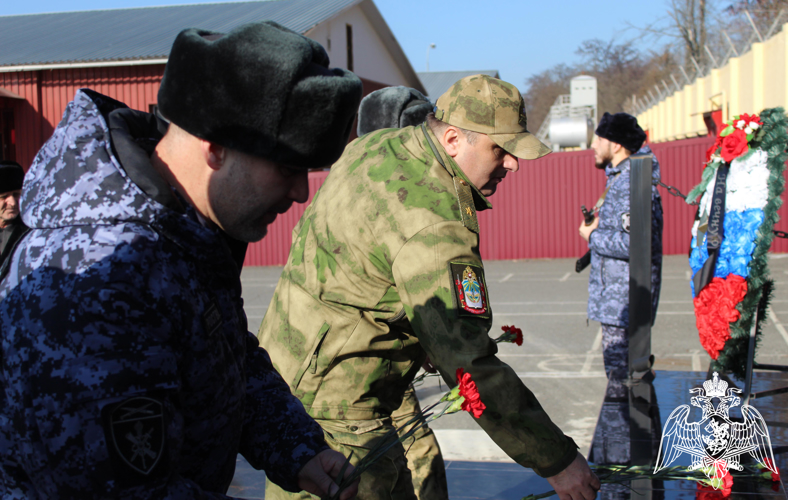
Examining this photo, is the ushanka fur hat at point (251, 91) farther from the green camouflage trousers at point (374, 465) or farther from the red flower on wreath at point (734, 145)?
the red flower on wreath at point (734, 145)

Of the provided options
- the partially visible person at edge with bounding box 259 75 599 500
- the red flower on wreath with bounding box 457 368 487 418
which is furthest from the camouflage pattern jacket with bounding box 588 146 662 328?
the red flower on wreath with bounding box 457 368 487 418

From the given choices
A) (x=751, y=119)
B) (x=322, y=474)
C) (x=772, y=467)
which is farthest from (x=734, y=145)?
(x=322, y=474)

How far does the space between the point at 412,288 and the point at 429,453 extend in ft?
3.58

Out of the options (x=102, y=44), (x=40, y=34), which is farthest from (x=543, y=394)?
(x=40, y=34)

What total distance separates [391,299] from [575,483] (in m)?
0.79

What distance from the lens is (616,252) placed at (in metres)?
4.78

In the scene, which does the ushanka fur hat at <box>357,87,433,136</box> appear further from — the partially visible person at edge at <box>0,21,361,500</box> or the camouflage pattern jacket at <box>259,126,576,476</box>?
the partially visible person at edge at <box>0,21,361,500</box>

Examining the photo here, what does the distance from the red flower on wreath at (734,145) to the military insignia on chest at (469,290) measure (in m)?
2.23

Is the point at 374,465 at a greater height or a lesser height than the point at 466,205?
lesser

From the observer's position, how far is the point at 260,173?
1267 millimetres

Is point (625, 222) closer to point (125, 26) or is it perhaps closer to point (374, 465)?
point (374, 465)

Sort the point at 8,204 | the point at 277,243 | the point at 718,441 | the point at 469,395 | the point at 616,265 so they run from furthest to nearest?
1. the point at 277,243
2. the point at 8,204
3. the point at 616,265
4. the point at 718,441
5. the point at 469,395

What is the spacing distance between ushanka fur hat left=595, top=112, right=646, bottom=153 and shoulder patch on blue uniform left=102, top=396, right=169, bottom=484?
456cm

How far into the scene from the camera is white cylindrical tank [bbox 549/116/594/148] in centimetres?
2377
